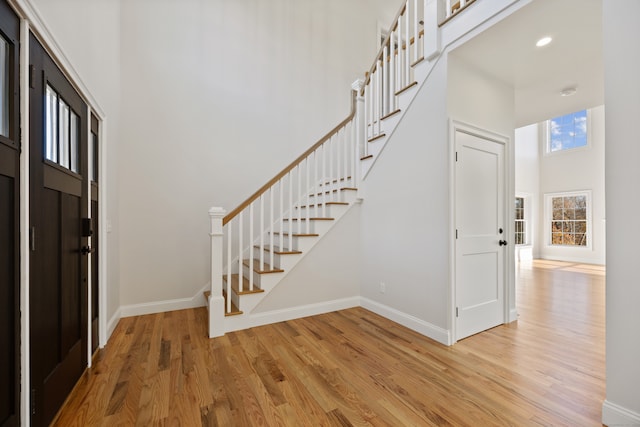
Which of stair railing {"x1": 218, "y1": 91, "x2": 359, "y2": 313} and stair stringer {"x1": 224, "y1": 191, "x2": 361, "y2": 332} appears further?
stair railing {"x1": 218, "y1": 91, "x2": 359, "y2": 313}

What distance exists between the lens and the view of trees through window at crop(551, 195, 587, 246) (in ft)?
24.7

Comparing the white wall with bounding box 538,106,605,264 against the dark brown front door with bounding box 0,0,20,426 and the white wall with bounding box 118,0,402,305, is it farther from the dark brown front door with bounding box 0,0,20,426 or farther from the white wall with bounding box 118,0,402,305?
the dark brown front door with bounding box 0,0,20,426

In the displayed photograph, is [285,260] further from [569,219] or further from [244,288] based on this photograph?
[569,219]

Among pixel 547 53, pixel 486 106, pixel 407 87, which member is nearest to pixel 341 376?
pixel 407 87

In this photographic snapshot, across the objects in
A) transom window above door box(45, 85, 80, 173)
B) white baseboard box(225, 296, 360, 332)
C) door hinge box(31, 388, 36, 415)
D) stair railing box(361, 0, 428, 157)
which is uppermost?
stair railing box(361, 0, 428, 157)

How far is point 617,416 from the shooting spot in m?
1.49

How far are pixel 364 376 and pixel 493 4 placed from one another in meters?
2.96

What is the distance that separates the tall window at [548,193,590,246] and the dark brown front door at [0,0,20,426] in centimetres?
1044

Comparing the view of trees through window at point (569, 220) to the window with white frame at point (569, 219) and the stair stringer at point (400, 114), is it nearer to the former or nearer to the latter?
the window with white frame at point (569, 219)

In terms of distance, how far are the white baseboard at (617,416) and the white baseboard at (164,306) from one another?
3.74m

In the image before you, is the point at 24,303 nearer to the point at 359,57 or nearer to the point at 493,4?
the point at 493,4

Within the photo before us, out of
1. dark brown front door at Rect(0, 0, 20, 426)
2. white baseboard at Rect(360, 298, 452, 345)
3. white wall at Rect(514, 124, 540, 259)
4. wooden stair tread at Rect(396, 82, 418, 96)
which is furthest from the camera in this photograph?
white wall at Rect(514, 124, 540, 259)

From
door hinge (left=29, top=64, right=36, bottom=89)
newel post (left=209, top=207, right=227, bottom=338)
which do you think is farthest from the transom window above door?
newel post (left=209, top=207, right=227, bottom=338)

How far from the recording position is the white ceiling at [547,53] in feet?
6.56
